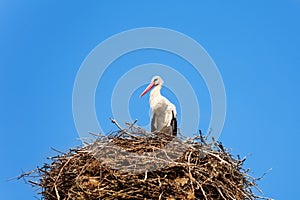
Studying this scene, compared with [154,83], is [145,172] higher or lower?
lower

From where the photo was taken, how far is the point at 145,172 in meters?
4.15

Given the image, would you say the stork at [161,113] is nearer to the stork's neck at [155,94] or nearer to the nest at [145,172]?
the stork's neck at [155,94]

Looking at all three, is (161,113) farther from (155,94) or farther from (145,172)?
(145,172)

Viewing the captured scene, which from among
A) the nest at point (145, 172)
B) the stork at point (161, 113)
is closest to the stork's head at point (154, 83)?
the stork at point (161, 113)

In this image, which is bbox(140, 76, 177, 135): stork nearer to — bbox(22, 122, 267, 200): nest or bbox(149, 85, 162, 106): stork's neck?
A: bbox(149, 85, 162, 106): stork's neck

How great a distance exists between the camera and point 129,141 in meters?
4.66

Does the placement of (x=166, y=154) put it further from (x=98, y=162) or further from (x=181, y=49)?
(x=181, y=49)

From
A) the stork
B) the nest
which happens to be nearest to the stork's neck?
the stork

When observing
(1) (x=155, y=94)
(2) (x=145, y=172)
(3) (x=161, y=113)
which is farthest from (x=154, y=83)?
(2) (x=145, y=172)

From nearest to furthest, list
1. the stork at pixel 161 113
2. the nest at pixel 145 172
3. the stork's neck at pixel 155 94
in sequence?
the nest at pixel 145 172 → the stork at pixel 161 113 → the stork's neck at pixel 155 94

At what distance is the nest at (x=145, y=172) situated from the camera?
4070mm

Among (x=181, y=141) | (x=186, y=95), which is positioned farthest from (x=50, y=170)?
(x=186, y=95)

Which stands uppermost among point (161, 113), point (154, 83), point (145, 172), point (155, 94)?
point (154, 83)

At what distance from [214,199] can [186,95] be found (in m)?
1.59
